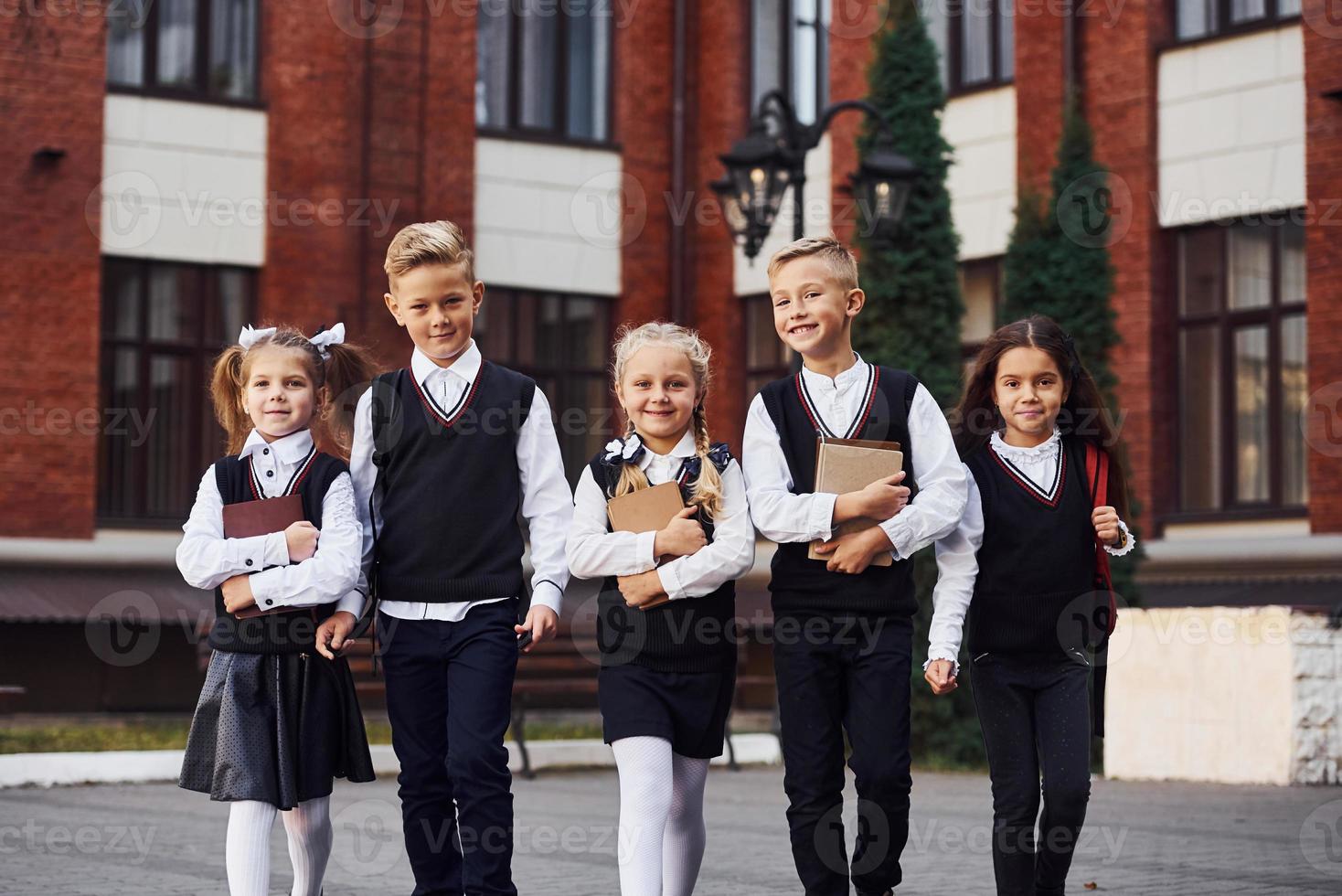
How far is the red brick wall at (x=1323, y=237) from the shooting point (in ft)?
54.0

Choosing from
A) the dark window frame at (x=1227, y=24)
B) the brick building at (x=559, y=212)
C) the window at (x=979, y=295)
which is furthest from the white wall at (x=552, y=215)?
the dark window frame at (x=1227, y=24)

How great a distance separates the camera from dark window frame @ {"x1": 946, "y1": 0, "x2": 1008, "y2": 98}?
19.5m

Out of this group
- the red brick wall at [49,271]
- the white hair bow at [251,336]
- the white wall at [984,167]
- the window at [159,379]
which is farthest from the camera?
the white wall at [984,167]

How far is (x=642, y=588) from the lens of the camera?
206 inches

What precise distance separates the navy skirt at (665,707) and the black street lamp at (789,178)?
8.15m

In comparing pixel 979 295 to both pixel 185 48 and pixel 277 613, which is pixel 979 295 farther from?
pixel 277 613

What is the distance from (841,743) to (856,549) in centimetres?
57

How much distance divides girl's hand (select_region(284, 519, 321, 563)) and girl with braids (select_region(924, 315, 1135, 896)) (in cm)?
176

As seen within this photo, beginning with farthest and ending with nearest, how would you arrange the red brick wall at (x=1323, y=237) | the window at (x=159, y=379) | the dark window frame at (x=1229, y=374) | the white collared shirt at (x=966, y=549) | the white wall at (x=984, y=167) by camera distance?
1. the white wall at (x=984, y=167)
2. the window at (x=159, y=379)
3. the dark window frame at (x=1229, y=374)
4. the red brick wall at (x=1323, y=237)
5. the white collared shirt at (x=966, y=549)

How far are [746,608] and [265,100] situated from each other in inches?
296

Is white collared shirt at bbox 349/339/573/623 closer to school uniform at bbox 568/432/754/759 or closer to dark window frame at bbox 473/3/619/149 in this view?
school uniform at bbox 568/432/754/759

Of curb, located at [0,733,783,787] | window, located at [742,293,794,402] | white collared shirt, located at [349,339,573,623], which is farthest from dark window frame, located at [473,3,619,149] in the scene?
white collared shirt, located at [349,339,573,623]

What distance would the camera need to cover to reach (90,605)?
1803 cm

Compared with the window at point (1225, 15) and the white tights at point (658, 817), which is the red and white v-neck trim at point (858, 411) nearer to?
the white tights at point (658, 817)
